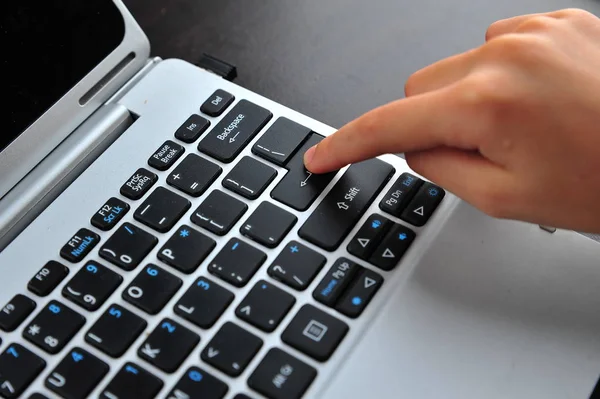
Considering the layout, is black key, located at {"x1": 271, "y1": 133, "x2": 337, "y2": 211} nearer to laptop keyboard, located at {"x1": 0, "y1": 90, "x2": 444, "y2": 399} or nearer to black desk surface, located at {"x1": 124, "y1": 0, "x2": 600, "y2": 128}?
laptop keyboard, located at {"x1": 0, "y1": 90, "x2": 444, "y2": 399}

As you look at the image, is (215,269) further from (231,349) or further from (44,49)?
(44,49)

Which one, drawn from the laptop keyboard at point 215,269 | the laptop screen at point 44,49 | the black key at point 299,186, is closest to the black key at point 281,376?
the laptop keyboard at point 215,269

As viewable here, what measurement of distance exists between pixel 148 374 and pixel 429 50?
15.5 inches

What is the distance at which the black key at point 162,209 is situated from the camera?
44 centimetres

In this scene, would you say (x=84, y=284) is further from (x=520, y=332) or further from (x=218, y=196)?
(x=520, y=332)

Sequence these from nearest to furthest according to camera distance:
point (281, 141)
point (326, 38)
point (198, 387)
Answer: point (198, 387)
point (281, 141)
point (326, 38)

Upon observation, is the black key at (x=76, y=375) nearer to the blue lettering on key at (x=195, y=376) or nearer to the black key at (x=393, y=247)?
the blue lettering on key at (x=195, y=376)

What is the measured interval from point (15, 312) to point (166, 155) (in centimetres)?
15

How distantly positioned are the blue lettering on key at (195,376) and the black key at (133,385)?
2cm

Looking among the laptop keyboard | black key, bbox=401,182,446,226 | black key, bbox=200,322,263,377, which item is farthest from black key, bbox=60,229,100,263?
black key, bbox=401,182,446,226

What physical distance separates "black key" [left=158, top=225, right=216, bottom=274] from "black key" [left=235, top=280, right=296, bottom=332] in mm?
43

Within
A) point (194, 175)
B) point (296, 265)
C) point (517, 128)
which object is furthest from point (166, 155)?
point (517, 128)

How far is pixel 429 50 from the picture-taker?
A: 0.61 m

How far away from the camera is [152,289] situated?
1.35ft
